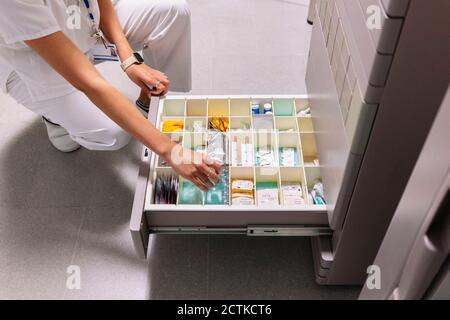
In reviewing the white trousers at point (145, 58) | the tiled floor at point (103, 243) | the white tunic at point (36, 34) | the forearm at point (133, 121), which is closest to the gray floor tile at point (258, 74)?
the tiled floor at point (103, 243)

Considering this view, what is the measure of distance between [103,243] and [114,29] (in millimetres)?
668

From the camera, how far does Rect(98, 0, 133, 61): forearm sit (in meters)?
1.38

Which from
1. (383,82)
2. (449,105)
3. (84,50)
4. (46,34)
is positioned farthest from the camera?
(84,50)

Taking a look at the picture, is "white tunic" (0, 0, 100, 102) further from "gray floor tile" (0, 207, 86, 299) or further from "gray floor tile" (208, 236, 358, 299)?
"gray floor tile" (208, 236, 358, 299)

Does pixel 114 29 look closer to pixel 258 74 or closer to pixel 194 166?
pixel 194 166

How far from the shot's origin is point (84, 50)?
1.32m

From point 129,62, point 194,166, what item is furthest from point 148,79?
point 194,166

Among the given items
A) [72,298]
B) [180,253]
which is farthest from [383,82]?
[72,298]

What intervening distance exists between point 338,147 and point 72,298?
0.85m

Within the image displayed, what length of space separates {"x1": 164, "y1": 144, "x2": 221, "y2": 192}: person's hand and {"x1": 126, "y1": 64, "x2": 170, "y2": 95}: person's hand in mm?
294

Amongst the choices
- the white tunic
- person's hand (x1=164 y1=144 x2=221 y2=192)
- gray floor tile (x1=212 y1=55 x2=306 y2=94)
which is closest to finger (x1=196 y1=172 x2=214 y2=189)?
person's hand (x1=164 y1=144 x2=221 y2=192)

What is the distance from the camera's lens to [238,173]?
3.96ft

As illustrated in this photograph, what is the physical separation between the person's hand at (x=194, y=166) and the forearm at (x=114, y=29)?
45 centimetres
